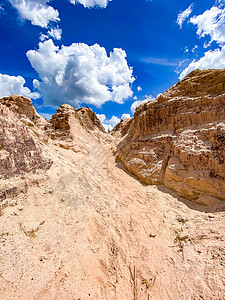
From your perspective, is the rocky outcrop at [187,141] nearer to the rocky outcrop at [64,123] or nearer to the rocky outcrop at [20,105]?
the rocky outcrop at [64,123]

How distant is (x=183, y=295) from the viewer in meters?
4.33

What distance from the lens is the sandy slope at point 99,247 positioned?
13.0ft

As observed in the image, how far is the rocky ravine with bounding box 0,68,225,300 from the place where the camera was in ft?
13.2

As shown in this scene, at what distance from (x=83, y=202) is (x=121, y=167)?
25.6 feet

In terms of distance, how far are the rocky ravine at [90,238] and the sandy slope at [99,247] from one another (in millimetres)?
27

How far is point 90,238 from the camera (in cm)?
554

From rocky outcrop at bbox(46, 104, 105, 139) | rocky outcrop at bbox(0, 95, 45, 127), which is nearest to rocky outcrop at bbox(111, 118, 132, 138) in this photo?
rocky outcrop at bbox(46, 104, 105, 139)

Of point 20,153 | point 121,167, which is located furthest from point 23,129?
point 121,167

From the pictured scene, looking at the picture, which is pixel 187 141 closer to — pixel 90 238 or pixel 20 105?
pixel 90 238

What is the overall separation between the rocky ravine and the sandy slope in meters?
0.03

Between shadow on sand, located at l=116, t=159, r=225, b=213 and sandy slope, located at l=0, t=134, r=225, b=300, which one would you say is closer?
sandy slope, located at l=0, t=134, r=225, b=300

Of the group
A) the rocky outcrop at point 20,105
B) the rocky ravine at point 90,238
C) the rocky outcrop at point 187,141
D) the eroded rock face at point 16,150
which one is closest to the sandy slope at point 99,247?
the rocky ravine at point 90,238

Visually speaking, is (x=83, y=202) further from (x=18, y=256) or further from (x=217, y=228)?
(x=217, y=228)

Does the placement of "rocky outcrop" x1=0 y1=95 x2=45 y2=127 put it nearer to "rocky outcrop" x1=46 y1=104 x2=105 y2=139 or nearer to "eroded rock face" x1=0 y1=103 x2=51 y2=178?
"rocky outcrop" x1=46 y1=104 x2=105 y2=139
